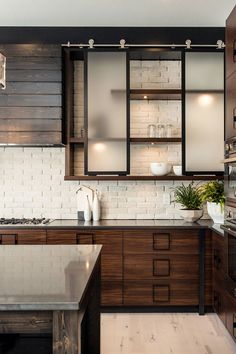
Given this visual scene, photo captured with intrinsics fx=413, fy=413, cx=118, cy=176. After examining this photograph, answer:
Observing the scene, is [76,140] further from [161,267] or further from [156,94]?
[161,267]

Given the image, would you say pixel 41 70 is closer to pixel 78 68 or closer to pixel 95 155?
pixel 78 68

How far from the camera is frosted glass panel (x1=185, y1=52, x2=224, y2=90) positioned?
4371 mm

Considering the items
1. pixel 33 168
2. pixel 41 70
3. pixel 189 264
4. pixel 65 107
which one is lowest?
pixel 189 264

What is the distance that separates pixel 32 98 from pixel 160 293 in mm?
2380

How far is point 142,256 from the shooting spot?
13.5 feet

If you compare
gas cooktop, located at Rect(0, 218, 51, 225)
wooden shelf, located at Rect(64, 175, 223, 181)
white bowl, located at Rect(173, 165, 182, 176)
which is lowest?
gas cooktop, located at Rect(0, 218, 51, 225)

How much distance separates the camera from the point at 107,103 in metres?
4.39

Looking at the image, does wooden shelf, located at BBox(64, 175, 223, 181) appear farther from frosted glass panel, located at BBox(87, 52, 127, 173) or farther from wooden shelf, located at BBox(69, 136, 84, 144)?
wooden shelf, located at BBox(69, 136, 84, 144)

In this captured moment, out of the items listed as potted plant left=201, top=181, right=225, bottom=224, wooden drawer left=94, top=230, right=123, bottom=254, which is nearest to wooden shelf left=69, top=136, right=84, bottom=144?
wooden drawer left=94, top=230, right=123, bottom=254

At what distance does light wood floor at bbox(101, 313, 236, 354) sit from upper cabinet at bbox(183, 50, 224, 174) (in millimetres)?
1509

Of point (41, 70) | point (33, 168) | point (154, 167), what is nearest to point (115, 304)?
point (154, 167)

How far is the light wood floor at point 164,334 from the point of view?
322 centimetres

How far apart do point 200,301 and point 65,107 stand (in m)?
2.42

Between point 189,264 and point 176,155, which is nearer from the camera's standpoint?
point 189,264
